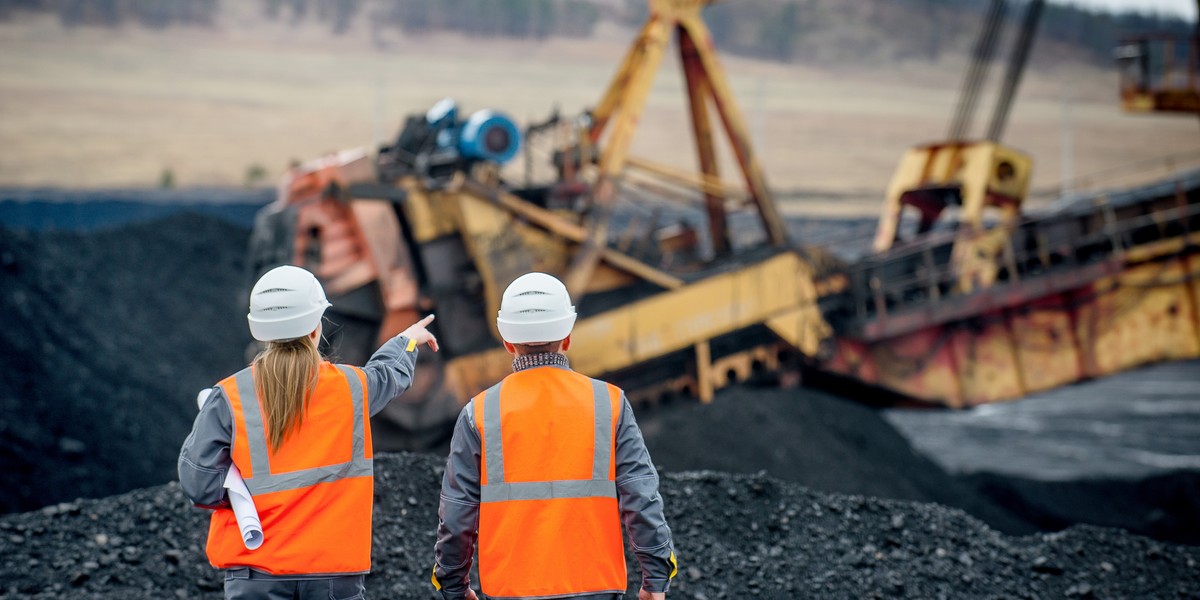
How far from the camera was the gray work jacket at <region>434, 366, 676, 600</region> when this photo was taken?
242cm

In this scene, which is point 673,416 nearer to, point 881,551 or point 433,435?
point 433,435

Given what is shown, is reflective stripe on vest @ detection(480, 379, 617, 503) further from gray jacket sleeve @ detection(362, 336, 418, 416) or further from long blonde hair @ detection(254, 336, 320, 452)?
long blonde hair @ detection(254, 336, 320, 452)

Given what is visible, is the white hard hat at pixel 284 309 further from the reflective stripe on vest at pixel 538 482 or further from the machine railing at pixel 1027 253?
the machine railing at pixel 1027 253

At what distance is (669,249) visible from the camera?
27.3 ft

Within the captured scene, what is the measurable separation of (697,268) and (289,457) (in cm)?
567

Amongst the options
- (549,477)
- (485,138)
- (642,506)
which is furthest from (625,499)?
(485,138)

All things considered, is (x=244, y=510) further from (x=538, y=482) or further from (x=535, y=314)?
(x=535, y=314)

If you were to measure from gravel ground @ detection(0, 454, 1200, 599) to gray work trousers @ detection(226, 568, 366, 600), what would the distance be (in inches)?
59.6

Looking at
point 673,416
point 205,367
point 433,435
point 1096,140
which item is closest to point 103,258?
point 205,367

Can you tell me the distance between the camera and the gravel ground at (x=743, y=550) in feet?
13.2

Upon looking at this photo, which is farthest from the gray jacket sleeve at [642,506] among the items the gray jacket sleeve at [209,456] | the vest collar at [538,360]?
the gray jacket sleeve at [209,456]

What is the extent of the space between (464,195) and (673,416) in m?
2.13

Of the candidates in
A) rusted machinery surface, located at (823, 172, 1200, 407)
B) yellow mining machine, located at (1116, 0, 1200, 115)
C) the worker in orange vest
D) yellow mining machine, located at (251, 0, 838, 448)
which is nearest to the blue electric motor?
yellow mining machine, located at (251, 0, 838, 448)

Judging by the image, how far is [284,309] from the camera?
95.5 inches
